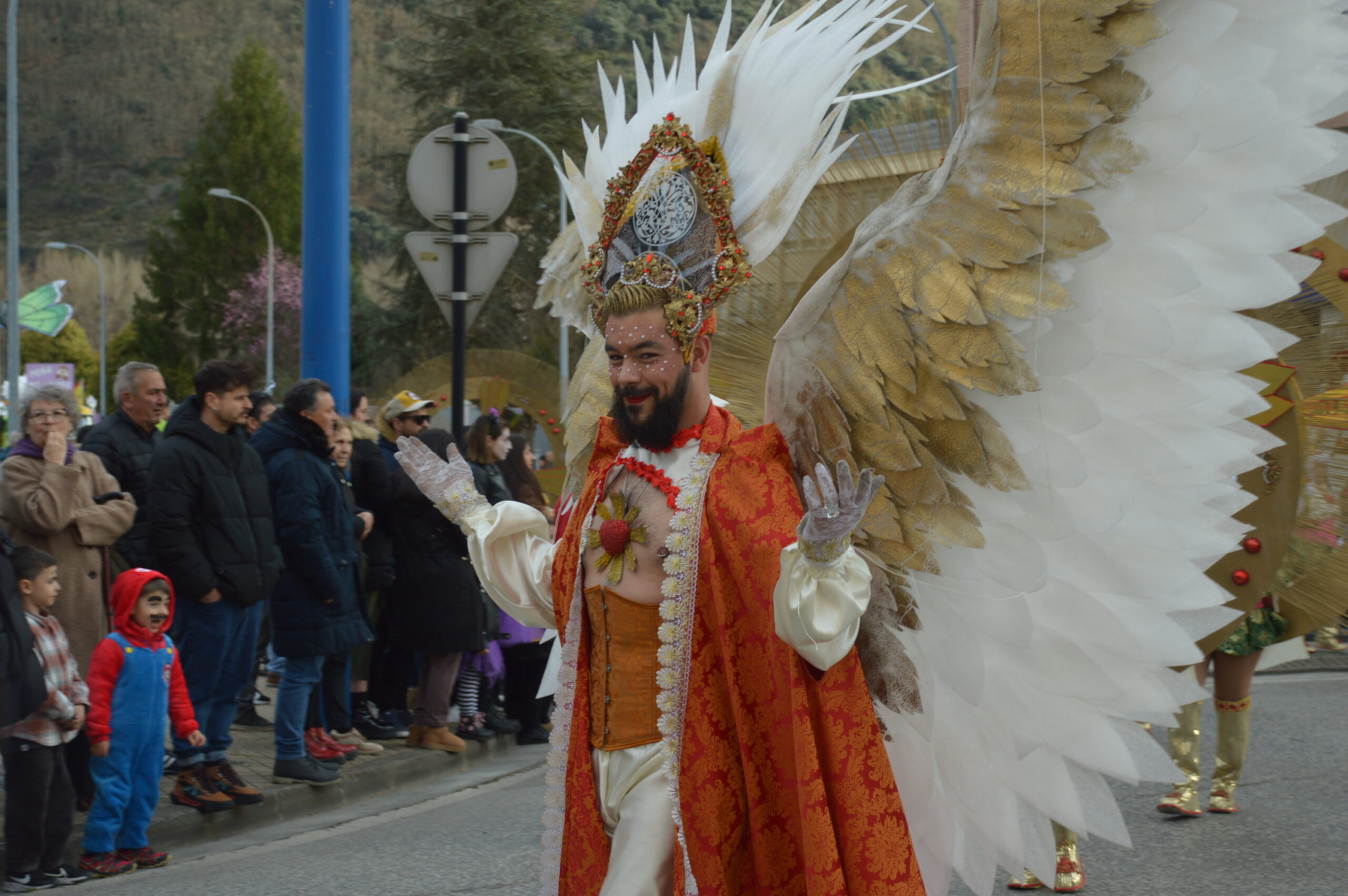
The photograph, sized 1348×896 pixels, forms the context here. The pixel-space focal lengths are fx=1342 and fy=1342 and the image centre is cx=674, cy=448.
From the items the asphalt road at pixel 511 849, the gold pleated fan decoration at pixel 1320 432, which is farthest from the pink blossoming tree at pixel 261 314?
the gold pleated fan decoration at pixel 1320 432

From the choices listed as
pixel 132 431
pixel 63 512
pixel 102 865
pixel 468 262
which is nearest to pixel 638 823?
pixel 102 865

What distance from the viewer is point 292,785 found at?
621 centimetres

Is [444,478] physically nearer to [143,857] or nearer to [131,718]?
[131,718]

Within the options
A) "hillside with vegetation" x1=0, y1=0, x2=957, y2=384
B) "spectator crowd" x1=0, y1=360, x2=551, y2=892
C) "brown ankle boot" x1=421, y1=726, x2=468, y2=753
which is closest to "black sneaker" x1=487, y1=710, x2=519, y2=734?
"spectator crowd" x1=0, y1=360, x2=551, y2=892

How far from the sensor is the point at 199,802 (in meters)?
5.70

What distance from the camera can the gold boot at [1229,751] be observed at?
5.83 metres

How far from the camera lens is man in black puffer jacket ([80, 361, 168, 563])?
6.29 meters

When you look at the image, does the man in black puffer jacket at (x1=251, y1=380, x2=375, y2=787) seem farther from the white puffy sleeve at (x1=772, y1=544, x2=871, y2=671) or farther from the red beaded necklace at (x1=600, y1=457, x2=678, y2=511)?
the white puffy sleeve at (x1=772, y1=544, x2=871, y2=671)

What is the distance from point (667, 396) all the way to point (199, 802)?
12.2 feet

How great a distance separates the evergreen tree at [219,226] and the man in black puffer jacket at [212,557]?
48.1 metres

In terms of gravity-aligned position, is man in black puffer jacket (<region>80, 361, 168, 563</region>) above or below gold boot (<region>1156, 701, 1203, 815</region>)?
above

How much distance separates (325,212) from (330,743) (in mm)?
3401

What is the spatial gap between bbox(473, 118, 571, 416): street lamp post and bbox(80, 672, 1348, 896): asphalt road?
6.07ft

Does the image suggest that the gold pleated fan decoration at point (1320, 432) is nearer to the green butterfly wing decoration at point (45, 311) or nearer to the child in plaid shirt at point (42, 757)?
the child in plaid shirt at point (42, 757)
